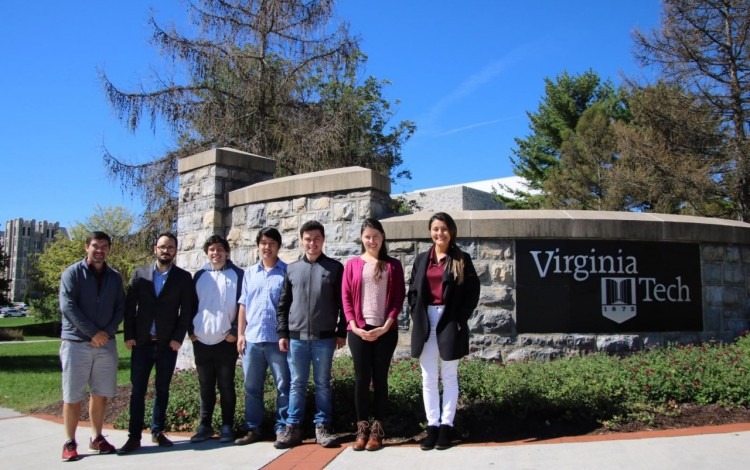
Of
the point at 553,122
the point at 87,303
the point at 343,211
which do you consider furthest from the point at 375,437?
the point at 553,122

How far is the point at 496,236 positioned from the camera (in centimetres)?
697

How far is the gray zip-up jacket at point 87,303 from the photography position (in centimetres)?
470

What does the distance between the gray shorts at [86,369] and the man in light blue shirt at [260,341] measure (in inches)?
41.2

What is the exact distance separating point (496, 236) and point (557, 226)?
71cm

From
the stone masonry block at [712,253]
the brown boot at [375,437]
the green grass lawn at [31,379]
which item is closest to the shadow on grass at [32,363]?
the green grass lawn at [31,379]

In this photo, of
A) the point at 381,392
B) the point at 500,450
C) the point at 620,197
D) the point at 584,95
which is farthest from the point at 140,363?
the point at 584,95

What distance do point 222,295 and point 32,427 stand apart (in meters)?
2.84

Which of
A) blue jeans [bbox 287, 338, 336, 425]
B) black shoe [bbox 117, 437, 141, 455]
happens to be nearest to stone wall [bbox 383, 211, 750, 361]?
blue jeans [bbox 287, 338, 336, 425]

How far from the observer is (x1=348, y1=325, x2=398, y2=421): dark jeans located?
473 centimetres

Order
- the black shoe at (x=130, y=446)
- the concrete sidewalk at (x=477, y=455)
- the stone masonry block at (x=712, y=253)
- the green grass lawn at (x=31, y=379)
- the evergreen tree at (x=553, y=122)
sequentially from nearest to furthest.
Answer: the concrete sidewalk at (x=477, y=455), the black shoe at (x=130, y=446), the stone masonry block at (x=712, y=253), the green grass lawn at (x=31, y=379), the evergreen tree at (x=553, y=122)

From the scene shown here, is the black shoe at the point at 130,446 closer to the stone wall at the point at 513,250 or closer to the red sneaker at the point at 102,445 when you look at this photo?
the red sneaker at the point at 102,445

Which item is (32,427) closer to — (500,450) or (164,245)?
(164,245)

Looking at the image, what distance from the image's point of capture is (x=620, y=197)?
2181 centimetres

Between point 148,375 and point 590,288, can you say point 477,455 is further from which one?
point 590,288
